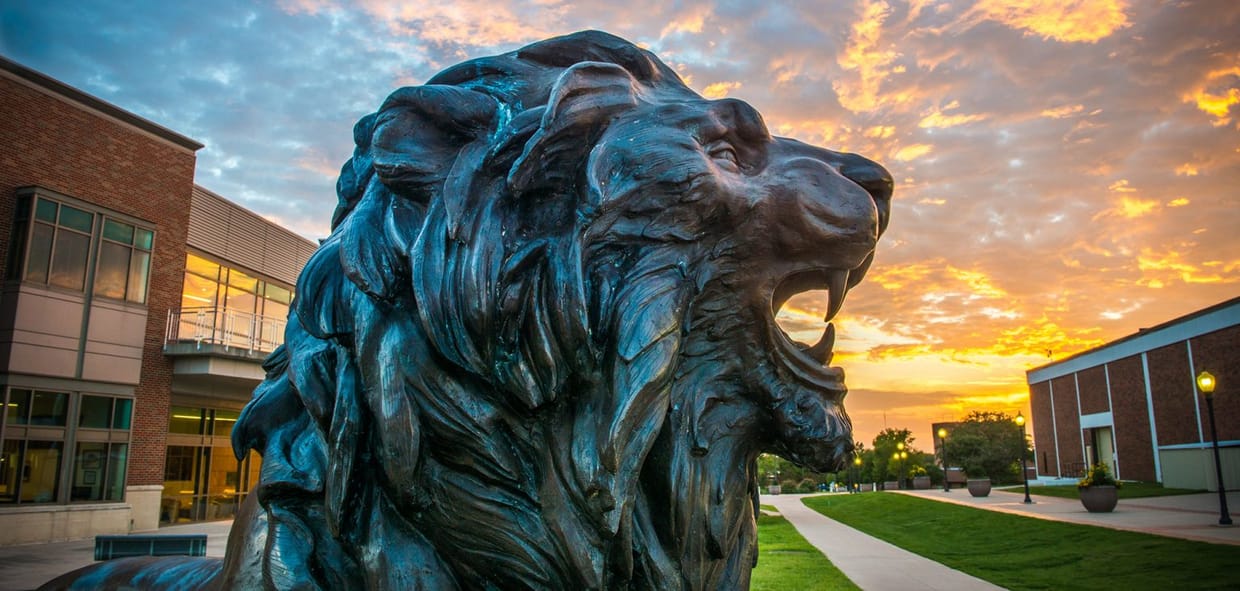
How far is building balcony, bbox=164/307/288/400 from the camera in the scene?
78.3ft

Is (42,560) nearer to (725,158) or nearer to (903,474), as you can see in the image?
(725,158)

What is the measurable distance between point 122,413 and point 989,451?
202 feet

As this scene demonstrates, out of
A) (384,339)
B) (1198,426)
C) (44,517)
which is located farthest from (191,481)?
(1198,426)

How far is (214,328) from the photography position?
2444 centimetres

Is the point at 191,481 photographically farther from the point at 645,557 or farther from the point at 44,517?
the point at 645,557

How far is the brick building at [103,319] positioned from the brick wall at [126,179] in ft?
0.12

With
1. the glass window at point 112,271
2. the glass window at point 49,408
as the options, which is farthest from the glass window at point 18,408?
the glass window at point 112,271

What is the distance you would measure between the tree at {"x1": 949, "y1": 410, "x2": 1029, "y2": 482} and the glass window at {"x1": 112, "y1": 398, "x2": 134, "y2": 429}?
197ft

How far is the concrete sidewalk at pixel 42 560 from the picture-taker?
1214 centimetres

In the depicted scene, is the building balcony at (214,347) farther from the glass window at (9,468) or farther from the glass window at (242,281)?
the glass window at (9,468)

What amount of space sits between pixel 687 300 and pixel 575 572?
53 centimetres

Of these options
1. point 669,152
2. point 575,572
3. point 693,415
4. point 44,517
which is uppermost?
point 669,152

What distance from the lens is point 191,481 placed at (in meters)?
26.6

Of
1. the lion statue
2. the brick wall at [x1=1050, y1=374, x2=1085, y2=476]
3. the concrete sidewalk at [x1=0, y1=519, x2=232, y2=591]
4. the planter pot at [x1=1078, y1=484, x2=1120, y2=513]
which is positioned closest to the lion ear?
the lion statue
